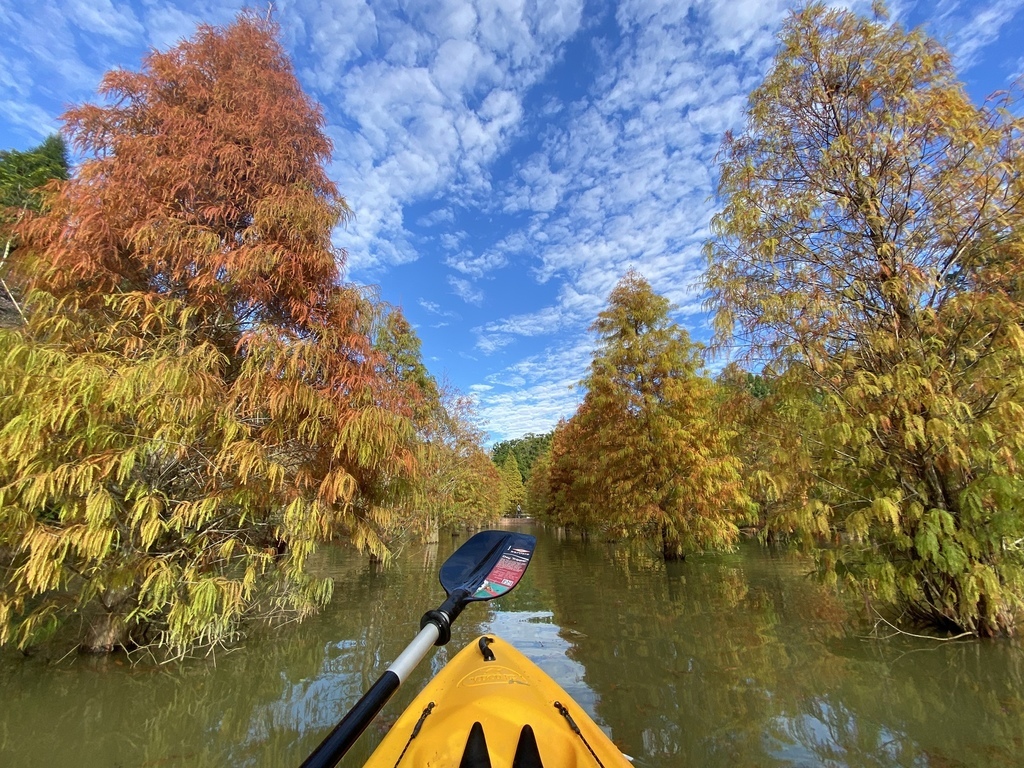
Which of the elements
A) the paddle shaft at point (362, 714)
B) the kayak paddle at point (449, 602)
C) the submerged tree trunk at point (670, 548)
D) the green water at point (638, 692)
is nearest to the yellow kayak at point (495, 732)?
the kayak paddle at point (449, 602)

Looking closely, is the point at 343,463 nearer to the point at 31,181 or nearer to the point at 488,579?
the point at 488,579

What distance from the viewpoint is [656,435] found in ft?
40.1

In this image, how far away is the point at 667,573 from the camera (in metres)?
11.3

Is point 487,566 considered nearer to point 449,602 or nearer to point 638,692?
point 449,602

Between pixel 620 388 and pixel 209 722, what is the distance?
10993mm

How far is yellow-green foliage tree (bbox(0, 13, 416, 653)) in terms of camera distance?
13.7ft

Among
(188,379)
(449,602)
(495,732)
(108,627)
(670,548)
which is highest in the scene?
(188,379)

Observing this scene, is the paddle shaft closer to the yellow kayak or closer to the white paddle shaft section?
the white paddle shaft section

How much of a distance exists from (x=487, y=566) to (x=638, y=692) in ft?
6.37

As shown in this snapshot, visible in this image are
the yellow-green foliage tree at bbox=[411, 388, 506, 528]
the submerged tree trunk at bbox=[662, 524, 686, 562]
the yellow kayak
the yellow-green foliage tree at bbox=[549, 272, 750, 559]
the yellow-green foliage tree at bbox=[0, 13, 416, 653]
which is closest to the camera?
the yellow kayak

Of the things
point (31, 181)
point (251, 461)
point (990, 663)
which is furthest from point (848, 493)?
point (31, 181)

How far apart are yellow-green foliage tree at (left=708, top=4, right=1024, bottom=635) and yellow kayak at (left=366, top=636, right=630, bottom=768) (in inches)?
150

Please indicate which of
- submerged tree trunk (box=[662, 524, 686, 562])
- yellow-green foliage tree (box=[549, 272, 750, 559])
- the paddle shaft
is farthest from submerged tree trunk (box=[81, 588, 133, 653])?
submerged tree trunk (box=[662, 524, 686, 562])

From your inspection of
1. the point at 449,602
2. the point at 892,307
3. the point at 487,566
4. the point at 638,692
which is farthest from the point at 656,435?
the point at 449,602
